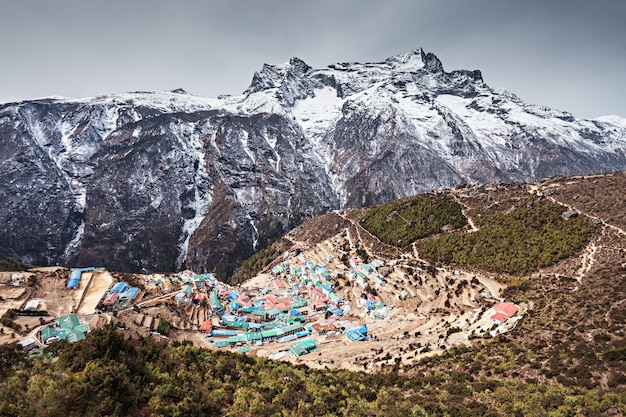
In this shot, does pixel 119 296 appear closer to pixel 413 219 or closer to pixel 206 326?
pixel 206 326

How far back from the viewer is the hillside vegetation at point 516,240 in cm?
4866

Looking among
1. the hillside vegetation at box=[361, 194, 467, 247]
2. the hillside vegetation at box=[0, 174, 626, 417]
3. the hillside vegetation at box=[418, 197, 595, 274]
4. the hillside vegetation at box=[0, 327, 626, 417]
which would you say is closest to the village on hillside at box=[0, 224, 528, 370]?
the hillside vegetation at box=[0, 174, 626, 417]

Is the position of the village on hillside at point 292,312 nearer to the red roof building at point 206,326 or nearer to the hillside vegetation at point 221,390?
the red roof building at point 206,326

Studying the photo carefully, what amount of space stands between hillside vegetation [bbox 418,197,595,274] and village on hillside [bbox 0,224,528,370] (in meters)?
4.30

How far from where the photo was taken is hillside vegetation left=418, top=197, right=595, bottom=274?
48.7 m

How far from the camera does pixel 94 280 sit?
4650 cm

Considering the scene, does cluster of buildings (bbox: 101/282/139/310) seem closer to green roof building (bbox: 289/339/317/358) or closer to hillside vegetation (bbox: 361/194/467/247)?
green roof building (bbox: 289/339/317/358)

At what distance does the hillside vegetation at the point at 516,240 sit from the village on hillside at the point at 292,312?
4295mm

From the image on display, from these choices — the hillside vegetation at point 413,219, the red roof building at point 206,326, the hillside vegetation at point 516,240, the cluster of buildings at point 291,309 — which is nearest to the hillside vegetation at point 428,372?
the hillside vegetation at point 516,240

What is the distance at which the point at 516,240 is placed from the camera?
5472 centimetres

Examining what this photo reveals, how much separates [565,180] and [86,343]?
85495 mm

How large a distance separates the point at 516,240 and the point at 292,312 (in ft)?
130

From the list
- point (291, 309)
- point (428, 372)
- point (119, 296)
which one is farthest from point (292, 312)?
point (428, 372)

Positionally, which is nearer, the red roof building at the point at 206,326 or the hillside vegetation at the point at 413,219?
the red roof building at the point at 206,326
